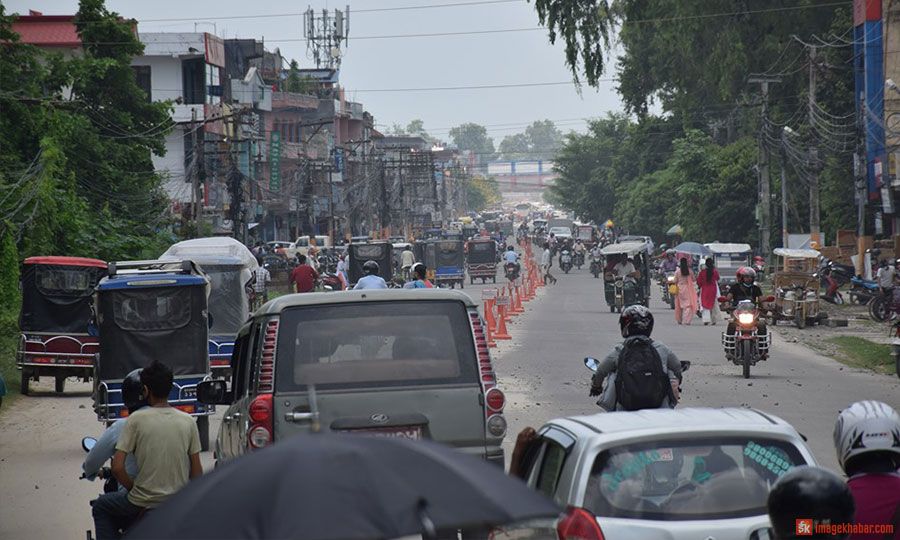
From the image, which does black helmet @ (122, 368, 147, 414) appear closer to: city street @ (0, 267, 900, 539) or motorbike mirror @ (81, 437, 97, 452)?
motorbike mirror @ (81, 437, 97, 452)

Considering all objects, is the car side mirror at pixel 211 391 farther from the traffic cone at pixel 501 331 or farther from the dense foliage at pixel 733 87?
the dense foliage at pixel 733 87

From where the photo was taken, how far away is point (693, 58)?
166ft

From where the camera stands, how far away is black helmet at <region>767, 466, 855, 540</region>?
4.00m

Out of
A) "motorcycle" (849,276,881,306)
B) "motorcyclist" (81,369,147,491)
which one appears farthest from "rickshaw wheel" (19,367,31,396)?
"motorcycle" (849,276,881,306)

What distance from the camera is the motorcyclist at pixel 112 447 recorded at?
7.87 m

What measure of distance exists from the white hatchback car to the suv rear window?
2.92 metres

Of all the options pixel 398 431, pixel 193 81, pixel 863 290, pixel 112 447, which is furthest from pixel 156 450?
pixel 193 81

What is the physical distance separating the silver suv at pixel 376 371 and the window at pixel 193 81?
6387 cm

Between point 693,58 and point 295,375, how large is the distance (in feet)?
141

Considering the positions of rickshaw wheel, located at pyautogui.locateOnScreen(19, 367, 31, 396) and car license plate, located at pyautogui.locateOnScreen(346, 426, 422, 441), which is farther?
rickshaw wheel, located at pyautogui.locateOnScreen(19, 367, 31, 396)

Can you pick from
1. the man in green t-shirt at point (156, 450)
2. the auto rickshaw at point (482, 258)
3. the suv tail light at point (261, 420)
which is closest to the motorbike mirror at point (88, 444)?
the man in green t-shirt at point (156, 450)

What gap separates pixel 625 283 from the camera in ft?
120

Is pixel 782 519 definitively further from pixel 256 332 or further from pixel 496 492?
pixel 256 332

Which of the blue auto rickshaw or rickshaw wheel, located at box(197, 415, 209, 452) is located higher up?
the blue auto rickshaw
